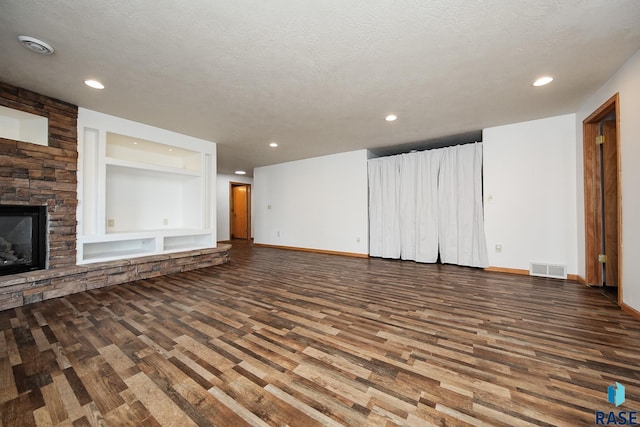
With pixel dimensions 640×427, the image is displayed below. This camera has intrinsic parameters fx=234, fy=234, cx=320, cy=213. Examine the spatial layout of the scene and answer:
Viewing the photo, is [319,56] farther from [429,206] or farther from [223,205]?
[223,205]

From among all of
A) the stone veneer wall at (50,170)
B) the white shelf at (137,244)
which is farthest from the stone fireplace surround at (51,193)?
the white shelf at (137,244)

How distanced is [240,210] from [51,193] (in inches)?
247

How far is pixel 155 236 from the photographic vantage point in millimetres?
3842

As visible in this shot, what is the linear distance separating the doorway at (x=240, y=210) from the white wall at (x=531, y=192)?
7261mm

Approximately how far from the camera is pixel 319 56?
6.96 ft

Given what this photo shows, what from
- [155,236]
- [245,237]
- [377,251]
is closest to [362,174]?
[377,251]

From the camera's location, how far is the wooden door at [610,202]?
300cm

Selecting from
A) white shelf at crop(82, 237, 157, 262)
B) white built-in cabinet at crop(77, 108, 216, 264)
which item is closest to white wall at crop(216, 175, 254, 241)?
white built-in cabinet at crop(77, 108, 216, 264)

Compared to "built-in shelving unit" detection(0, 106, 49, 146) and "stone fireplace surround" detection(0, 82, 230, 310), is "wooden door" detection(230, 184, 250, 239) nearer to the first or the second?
"stone fireplace surround" detection(0, 82, 230, 310)

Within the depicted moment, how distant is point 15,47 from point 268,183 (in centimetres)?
512

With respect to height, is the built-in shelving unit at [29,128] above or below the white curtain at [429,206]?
above

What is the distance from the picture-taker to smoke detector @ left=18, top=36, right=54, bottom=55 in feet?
6.12

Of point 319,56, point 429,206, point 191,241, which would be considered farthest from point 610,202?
point 191,241

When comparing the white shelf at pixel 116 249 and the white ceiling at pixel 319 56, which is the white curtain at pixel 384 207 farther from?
the white shelf at pixel 116 249
